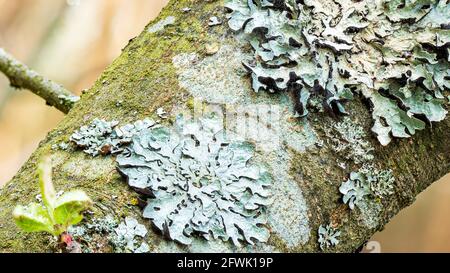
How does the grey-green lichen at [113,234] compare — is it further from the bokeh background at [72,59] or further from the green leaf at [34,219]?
the bokeh background at [72,59]

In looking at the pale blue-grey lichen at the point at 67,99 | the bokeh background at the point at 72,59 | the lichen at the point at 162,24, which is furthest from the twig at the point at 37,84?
the bokeh background at the point at 72,59

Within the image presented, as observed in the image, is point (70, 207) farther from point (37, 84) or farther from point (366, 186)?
point (37, 84)

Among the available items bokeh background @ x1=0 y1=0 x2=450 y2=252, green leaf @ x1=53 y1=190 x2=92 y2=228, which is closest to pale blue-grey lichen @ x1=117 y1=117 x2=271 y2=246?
green leaf @ x1=53 y1=190 x2=92 y2=228

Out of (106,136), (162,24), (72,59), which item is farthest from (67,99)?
(72,59)

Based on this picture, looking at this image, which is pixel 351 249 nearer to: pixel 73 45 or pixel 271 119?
pixel 271 119

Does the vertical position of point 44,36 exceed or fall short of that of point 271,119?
it falls short

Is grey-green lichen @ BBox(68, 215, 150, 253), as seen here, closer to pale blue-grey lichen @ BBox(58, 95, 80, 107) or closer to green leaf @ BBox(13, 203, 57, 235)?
green leaf @ BBox(13, 203, 57, 235)
